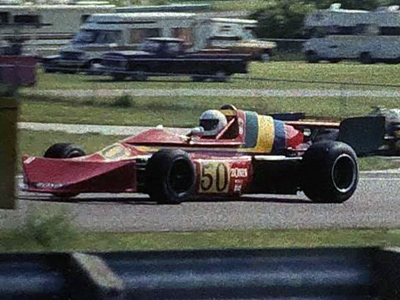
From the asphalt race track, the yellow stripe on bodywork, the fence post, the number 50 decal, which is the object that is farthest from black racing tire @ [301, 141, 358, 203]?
the fence post

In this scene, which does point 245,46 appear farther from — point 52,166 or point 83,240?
point 83,240

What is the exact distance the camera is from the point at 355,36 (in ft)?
135

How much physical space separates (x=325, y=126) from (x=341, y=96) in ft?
44.5

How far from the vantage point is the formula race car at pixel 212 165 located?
550 inches

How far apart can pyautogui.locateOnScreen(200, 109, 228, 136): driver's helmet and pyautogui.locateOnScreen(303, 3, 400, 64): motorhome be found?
24.5m

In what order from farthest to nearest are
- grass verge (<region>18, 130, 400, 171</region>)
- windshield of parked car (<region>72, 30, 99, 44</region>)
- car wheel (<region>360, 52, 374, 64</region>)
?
windshield of parked car (<region>72, 30, 99, 44</region>) < car wheel (<region>360, 52, 374, 64</region>) < grass verge (<region>18, 130, 400, 171</region>)

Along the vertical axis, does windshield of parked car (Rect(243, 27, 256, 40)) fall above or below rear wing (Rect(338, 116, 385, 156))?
below

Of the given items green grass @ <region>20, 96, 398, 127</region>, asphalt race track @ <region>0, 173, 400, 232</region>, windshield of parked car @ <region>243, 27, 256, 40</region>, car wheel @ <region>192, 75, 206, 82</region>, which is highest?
Answer: asphalt race track @ <region>0, 173, 400, 232</region>

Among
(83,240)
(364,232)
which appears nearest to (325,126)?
(364,232)

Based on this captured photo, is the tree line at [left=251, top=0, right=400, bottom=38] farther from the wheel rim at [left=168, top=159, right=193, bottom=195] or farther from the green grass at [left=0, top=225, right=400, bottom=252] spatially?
the green grass at [left=0, top=225, right=400, bottom=252]

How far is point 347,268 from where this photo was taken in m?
5.58

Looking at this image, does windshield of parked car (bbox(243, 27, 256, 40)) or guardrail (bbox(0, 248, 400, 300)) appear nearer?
guardrail (bbox(0, 248, 400, 300))

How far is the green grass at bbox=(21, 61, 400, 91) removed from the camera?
32.4 meters

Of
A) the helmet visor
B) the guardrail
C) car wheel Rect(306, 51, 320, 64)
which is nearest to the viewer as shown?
the guardrail
